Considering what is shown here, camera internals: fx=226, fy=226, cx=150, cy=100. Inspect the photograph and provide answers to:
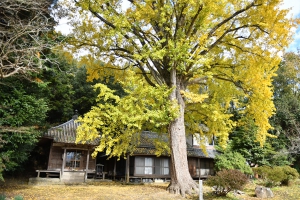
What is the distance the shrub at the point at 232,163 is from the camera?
1915 cm

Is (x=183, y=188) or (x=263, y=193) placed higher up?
(x=183, y=188)

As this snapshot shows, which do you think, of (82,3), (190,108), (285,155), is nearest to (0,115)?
(82,3)

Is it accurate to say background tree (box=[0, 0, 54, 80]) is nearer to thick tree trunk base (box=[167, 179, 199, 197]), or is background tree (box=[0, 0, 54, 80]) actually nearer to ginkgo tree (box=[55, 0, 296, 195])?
ginkgo tree (box=[55, 0, 296, 195])

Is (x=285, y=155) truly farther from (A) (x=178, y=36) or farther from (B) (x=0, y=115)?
(B) (x=0, y=115)

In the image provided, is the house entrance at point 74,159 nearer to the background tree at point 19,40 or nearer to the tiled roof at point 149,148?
the tiled roof at point 149,148

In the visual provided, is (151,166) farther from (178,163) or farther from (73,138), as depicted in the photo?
(178,163)

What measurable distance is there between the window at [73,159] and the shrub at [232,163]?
1172 cm

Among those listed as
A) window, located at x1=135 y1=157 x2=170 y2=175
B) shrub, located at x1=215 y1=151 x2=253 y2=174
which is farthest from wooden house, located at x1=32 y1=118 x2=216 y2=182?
shrub, located at x1=215 y1=151 x2=253 y2=174

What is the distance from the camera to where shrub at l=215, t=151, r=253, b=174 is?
62.8ft

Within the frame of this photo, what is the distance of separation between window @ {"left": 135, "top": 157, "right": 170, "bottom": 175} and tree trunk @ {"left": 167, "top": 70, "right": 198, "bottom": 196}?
872 cm

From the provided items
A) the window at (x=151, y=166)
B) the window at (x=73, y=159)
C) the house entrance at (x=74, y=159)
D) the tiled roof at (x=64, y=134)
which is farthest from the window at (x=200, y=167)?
the window at (x=73, y=159)

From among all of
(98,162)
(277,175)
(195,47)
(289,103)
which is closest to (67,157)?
(98,162)

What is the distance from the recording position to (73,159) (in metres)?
17.5

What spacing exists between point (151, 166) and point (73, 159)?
6.42 m
